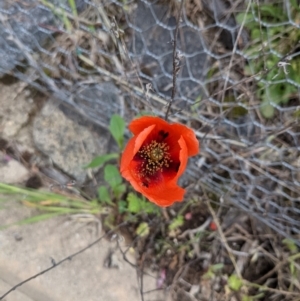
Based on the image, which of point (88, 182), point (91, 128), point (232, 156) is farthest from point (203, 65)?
point (88, 182)

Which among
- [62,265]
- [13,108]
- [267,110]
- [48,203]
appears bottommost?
[62,265]

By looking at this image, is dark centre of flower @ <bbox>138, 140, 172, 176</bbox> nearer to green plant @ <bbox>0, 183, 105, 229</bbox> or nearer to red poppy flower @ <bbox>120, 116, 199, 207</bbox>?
red poppy flower @ <bbox>120, 116, 199, 207</bbox>

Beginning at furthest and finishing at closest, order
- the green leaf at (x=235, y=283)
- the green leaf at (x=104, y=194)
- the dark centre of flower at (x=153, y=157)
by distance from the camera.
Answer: the green leaf at (x=235, y=283), the green leaf at (x=104, y=194), the dark centre of flower at (x=153, y=157)

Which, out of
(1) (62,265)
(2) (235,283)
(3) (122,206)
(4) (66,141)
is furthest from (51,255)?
(2) (235,283)

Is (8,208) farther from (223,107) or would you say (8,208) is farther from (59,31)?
(223,107)

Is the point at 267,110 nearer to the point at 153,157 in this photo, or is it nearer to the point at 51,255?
the point at 153,157

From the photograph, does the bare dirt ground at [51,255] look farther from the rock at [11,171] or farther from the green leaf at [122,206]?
the green leaf at [122,206]

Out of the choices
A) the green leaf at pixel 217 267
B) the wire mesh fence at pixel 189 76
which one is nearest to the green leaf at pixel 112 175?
the wire mesh fence at pixel 189 76
